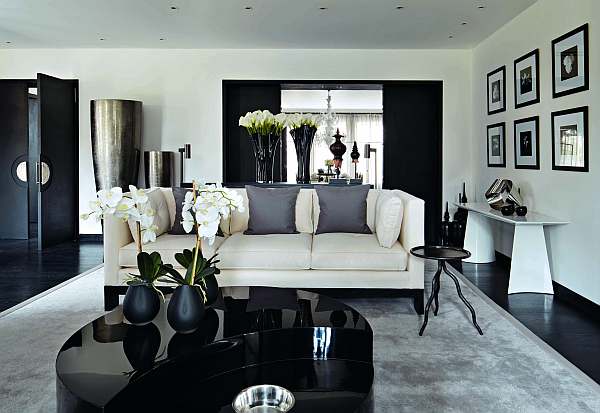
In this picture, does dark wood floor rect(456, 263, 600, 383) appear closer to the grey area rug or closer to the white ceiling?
the grey area rug

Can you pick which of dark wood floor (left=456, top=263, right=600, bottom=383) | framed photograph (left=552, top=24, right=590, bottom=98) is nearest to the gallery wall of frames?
framed photograph (left=552, top=24, right=590, bottom=98)

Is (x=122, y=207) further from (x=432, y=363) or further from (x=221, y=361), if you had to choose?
(x=432, y=363)

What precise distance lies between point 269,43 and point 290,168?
24.0 feet

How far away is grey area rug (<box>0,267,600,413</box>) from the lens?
97.6 inches

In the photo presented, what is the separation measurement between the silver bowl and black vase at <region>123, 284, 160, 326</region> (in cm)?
66

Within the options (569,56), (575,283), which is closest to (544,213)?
(575,283)

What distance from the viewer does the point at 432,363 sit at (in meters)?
2.97

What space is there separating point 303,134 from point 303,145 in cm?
11

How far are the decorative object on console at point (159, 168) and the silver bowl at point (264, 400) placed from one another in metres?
5.35

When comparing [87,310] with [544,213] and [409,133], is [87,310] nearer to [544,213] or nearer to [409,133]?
[544,213]

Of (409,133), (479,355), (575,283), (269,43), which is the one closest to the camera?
(479,355)

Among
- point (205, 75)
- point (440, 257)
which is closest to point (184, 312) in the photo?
point (440, 257)

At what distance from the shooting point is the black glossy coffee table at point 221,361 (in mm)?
1856

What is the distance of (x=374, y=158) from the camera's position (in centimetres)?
1423
